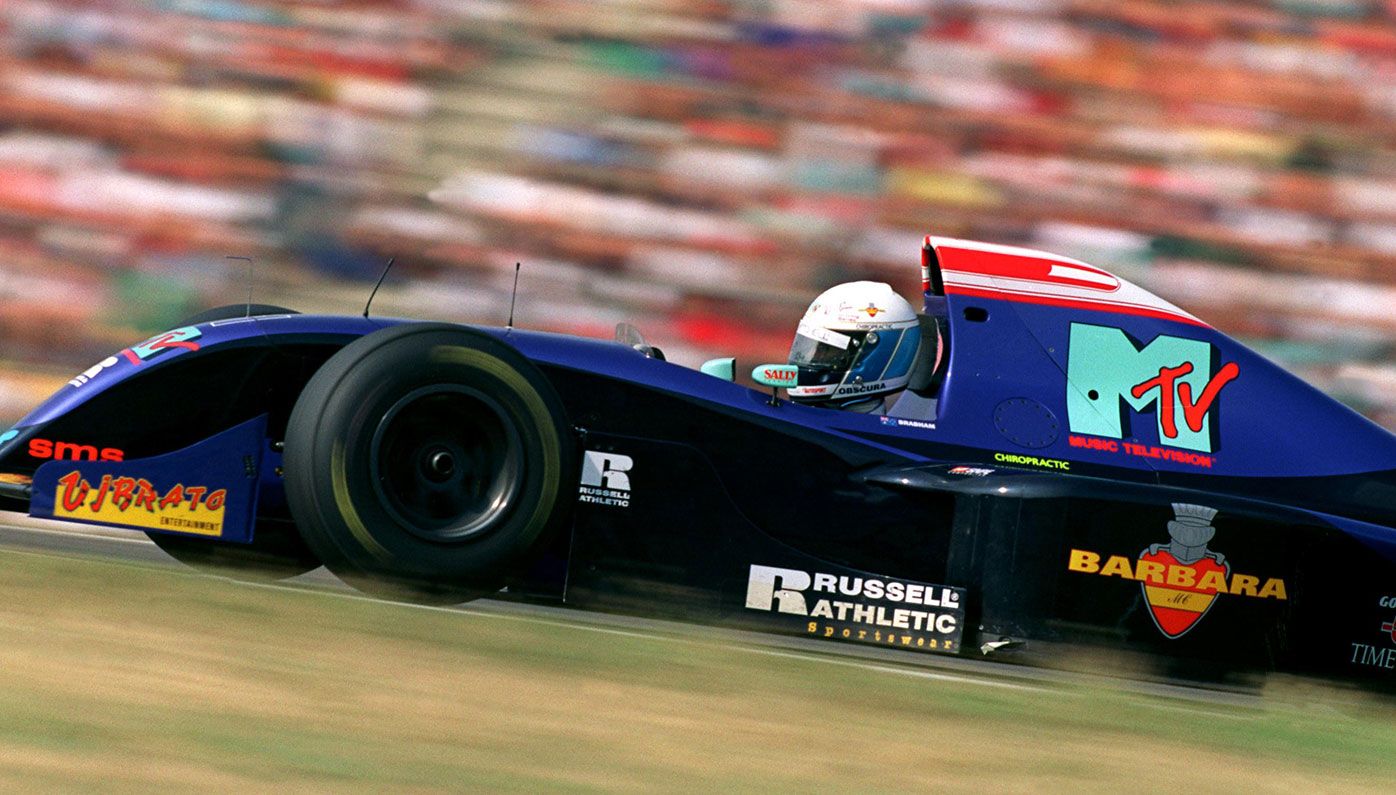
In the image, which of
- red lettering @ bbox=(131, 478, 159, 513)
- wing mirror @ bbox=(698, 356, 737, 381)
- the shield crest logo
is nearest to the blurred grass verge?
red lettering @ bbox=(131, 478, 159, 513)

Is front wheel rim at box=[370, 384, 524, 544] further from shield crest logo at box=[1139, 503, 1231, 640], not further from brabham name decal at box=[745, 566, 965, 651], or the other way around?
shield crest logo at box=[1139, 503, 1231, 640]

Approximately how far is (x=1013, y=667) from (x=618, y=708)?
2140 mm

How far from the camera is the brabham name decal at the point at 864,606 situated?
510 cm

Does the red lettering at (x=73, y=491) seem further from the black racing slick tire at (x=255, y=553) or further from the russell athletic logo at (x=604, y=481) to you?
the russell athletic logo at (x=604, y=481)

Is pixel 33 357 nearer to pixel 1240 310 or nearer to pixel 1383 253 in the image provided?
pixel 1240 310

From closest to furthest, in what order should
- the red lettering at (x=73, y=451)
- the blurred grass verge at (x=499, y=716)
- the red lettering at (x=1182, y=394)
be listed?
the blurred grass verge at (x=499, y=716) → the red lettering at (x=73, y=451) → the red lettering at (x=1182, y=394)

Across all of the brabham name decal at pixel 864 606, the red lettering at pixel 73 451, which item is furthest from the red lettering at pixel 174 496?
the brabham name decal at pixel 864 606

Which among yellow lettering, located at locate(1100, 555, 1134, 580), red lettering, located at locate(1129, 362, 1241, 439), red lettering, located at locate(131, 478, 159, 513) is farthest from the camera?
red lettering, located at locate(1129, 362, 1241, 439)

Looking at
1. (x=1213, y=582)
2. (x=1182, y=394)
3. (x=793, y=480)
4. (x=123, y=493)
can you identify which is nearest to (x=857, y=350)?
(x=793, y=480)

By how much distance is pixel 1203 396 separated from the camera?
564 centimetres

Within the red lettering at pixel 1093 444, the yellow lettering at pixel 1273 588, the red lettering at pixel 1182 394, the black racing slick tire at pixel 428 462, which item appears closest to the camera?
the black racing slick tire at pixel 428 462

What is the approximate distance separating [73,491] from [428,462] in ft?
3.08

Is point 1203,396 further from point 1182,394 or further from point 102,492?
point 102,492

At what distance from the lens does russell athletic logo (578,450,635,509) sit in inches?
198
